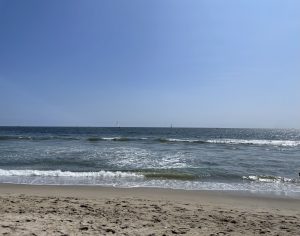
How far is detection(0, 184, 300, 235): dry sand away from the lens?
18.7ft

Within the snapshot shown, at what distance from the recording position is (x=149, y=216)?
6.80 m

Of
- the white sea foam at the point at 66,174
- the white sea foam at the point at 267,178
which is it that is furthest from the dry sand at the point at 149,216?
the white sea foam at the point at 66,174

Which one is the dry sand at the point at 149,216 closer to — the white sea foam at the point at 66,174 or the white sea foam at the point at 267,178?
the white sea foam at the point at 267,178

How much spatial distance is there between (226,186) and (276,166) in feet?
23.8

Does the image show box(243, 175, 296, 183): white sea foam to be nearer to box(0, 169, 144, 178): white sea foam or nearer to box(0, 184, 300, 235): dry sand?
box(0, 184, 300, 235): dry sand

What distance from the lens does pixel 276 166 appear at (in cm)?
1789

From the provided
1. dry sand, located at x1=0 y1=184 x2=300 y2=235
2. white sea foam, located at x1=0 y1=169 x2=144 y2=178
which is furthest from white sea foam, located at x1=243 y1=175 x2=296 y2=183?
white sea foam, located at x1=0 y1=169 x2=144 y2=178

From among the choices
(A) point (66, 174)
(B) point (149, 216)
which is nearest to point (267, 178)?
(A) point (66, 174)

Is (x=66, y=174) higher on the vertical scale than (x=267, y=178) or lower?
lower

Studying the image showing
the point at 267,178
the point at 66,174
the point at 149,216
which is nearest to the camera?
the point at 149,216

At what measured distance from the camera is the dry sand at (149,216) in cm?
571

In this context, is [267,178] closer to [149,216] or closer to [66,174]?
[66,174]

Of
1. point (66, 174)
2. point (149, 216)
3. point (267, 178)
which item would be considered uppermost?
point (149, 216)

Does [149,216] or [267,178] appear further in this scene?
[267,178]
